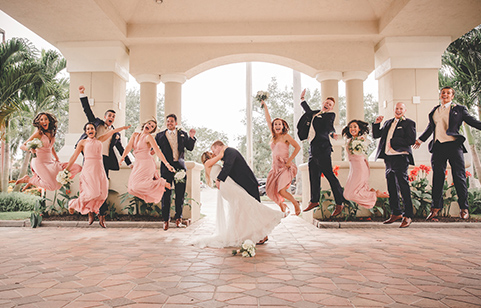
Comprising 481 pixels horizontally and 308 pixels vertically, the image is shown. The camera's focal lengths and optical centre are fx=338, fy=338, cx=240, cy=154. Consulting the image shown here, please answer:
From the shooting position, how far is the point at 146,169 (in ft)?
21.1

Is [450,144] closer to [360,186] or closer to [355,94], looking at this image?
[360,186]

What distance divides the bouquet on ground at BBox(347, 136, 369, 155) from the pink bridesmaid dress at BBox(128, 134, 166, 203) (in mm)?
3575

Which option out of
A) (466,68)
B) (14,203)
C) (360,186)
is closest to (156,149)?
(360,186)

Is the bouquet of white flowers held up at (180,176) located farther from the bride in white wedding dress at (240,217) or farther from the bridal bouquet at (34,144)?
the bridal bouquet at (34,144)

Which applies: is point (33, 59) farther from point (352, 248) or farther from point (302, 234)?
point (352, 248)

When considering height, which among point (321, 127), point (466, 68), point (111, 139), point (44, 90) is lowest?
point (111, 139)

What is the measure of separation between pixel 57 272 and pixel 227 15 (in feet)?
23.2

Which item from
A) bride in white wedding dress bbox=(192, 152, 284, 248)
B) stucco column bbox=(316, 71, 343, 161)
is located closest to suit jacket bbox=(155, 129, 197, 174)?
bride in white wedding dress bbox=(192, 152, 284, 248)

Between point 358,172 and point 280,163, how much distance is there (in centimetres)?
138

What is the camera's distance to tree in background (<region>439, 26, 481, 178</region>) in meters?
11.0

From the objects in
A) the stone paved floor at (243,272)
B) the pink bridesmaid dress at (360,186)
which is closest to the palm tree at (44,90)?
the stone paved floor at (243,272)

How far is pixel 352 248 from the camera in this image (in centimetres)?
509

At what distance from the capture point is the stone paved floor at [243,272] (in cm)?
281

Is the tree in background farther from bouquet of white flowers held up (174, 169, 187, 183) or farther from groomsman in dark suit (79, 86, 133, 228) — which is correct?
groomsman in dark suit (79, 86, 133, 228)
